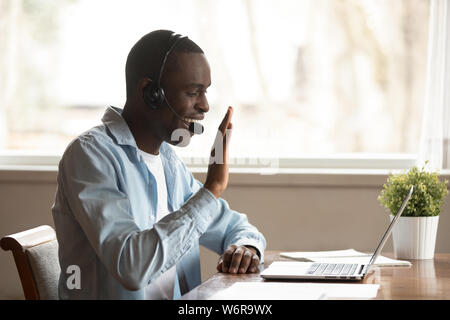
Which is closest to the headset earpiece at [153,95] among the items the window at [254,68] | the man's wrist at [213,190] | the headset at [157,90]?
the headset at [157,90]

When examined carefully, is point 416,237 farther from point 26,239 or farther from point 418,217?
point 26,239

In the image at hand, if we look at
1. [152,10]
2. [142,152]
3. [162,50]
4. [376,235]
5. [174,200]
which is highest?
[152,10]

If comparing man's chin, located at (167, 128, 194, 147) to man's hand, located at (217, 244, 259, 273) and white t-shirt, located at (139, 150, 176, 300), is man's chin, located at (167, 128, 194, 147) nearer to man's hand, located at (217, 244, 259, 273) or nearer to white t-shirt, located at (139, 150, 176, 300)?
white t-shirt, located at (139, 150, 176, 300)

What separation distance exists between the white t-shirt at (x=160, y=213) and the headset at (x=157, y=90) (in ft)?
0.51

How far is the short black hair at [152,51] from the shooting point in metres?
1.52

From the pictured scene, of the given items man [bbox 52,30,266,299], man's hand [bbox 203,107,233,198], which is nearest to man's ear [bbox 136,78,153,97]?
man [bbox 52,30,266,299]

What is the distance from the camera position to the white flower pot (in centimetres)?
177

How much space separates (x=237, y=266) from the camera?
1.55 metres

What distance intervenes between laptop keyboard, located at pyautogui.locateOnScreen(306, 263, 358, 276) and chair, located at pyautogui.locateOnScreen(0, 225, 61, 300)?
61cm

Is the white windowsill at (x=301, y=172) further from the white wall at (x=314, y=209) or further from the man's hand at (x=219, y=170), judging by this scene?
the man's hand at (x=219, y=170)

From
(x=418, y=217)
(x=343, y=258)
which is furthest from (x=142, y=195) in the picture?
(x=418, y=217)
